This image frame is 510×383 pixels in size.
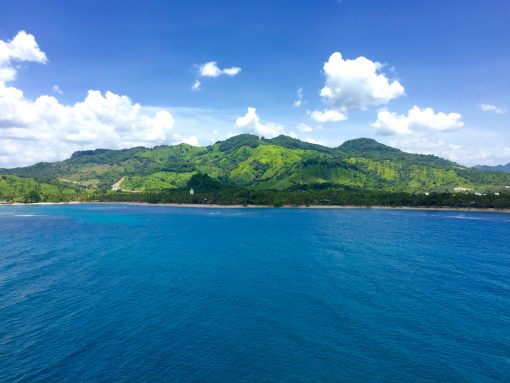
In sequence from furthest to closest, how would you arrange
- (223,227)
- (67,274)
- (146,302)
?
(223,227) → (67,274) → (146,302)

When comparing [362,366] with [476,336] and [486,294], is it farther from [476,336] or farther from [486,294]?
[486,294]

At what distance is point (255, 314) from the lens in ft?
154

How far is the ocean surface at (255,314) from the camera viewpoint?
1320 inches

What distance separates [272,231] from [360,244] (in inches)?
1560

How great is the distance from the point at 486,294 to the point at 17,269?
303ft

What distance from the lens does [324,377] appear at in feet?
105

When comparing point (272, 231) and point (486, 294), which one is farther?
point (272, 231)

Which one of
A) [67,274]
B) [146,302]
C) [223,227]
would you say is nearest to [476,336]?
[146,302]

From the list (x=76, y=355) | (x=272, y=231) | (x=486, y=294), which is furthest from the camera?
(x=272, y=231)

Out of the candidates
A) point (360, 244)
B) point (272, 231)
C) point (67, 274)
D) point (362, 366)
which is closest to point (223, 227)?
point (272, 231)

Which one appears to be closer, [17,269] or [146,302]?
[146,302]

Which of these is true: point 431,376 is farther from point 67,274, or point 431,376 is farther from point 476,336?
point 67,274

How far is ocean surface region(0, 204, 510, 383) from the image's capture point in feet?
110

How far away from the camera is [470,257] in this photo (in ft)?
274
